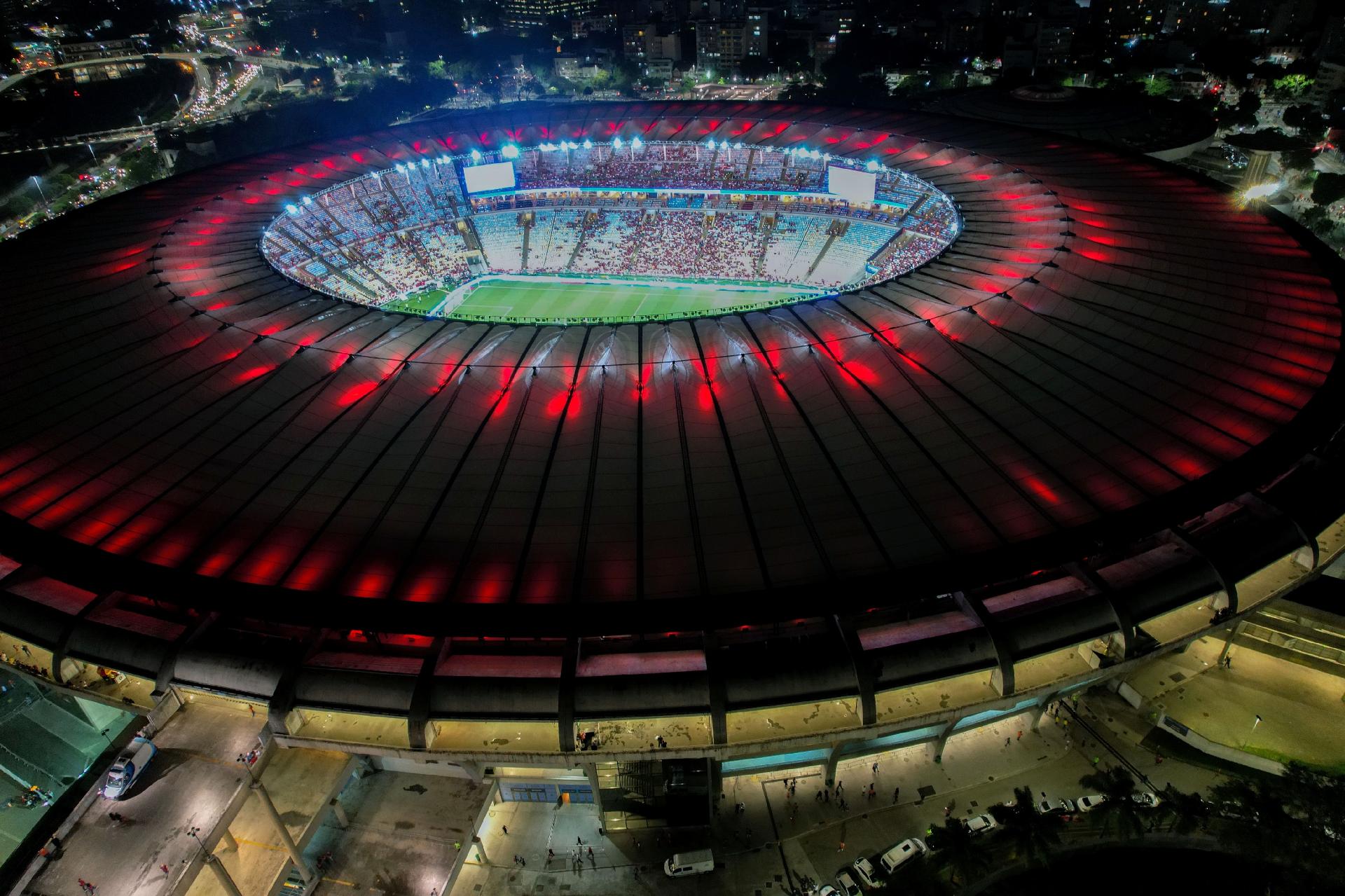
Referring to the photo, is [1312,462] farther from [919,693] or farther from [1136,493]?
[919,693]

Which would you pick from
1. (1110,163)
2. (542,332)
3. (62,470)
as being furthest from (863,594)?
(1110,163)

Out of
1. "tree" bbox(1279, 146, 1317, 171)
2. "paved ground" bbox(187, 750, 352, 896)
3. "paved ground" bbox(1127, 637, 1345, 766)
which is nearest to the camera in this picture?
"paved ground" bbox(187, 750, 352, 896)

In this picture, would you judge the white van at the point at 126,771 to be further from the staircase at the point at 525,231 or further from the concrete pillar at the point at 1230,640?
the staircase at the point at 525,231

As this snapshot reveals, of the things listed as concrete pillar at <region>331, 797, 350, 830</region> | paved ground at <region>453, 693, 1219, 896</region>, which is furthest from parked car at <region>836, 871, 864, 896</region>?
concrete pillar at <region>331, 797, 350, 830</region>

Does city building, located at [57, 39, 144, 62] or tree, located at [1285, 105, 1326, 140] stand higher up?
city building, located at [57, 39, 144, 62]

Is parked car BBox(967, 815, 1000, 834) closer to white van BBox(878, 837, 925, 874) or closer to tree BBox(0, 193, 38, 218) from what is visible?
white van BBox(878, 837, 925, 874)

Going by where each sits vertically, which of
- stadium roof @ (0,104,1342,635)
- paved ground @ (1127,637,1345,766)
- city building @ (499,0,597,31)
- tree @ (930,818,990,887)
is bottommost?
paved ground @ (1127,637,1345,766)
